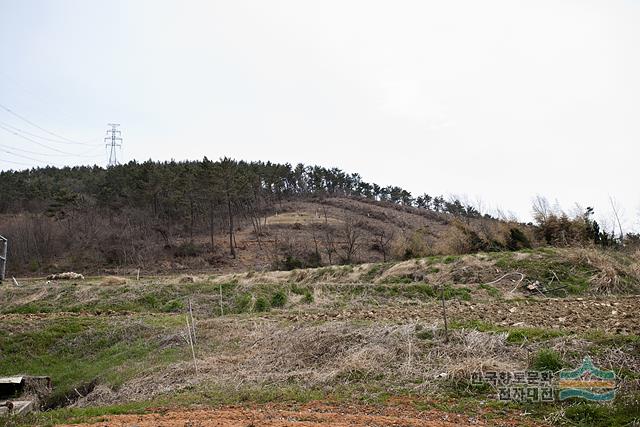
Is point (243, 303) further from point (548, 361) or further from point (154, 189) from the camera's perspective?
point (154, 189)

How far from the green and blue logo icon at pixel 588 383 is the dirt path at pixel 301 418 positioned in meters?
1.15

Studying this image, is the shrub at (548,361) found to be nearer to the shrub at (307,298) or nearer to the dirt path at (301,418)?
the dirt path at (301,418)

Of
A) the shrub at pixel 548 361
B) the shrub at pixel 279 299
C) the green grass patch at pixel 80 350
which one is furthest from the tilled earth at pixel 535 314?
the green grass patch at pixel 80 350

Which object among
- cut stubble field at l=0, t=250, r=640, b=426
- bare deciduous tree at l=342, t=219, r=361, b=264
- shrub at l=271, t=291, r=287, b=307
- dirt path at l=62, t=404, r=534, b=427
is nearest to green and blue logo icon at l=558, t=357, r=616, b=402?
cut stubble field at l=0, t=250, r=640, b=426

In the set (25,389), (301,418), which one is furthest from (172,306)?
(301,418)

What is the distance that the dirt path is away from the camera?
6773 mm

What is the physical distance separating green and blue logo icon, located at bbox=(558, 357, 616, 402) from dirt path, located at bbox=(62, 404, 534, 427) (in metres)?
1.15

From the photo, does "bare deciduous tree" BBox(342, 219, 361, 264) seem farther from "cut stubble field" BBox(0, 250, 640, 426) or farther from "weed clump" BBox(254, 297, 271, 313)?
"weed clump" BBox(254, 297, 271, 313)

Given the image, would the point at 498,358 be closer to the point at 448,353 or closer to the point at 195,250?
the point at 448,353

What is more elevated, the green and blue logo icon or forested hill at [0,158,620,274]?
forested hill at [0,158,620,274]

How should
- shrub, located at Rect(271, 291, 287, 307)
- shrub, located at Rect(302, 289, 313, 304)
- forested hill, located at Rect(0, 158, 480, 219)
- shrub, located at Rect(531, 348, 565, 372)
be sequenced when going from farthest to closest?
forested hill, located at Rect(0, 158, 480, 219), shrub, located at Rect(271, 291, 287, 307), shrub, located at Rect(302, 289, 313, 304), shrub, located at Rect(531, 348, 565, 372)

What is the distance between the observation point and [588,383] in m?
7.45

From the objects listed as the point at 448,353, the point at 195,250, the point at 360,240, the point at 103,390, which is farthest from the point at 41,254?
the point at 448,353

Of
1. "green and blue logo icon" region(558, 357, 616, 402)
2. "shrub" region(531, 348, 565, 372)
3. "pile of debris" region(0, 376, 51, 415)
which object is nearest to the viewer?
"green and blue logo icon" region(558, 357, 616, 402)
